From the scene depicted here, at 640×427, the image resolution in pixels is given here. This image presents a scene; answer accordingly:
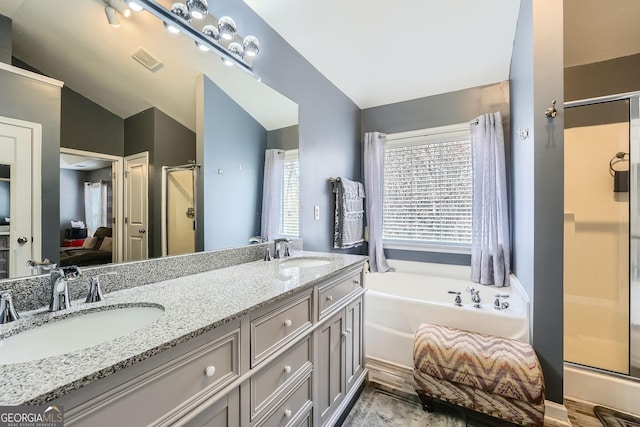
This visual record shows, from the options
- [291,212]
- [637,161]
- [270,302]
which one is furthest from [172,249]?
[637,161]

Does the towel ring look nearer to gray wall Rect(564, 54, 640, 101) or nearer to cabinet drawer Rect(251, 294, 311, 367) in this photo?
gray wall Rect(564, 54, 640, 101)

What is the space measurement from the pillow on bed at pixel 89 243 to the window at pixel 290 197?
43.0 inches

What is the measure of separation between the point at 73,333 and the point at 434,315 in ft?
6.35

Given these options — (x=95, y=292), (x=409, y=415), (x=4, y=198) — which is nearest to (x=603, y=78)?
(x=409, y=415)

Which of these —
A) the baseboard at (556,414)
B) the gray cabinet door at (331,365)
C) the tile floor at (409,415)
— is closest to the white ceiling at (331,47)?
the gray cabinet door at (331,365)

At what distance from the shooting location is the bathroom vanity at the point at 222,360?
510 mm

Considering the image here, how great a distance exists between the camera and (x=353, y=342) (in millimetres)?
1637

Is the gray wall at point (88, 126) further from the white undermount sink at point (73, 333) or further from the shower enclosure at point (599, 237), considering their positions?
the shower enclosure at point (599, 237)

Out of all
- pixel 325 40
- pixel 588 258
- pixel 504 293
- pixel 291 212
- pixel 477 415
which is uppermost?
pixel 325 40

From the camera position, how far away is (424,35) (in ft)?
6.88

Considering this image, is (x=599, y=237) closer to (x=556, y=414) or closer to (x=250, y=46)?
(x=556, y=414)

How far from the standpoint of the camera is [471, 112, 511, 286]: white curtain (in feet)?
7.68

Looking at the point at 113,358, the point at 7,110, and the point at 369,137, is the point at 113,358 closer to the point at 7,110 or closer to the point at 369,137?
the point at 7,110

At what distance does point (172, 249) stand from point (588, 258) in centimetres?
297
